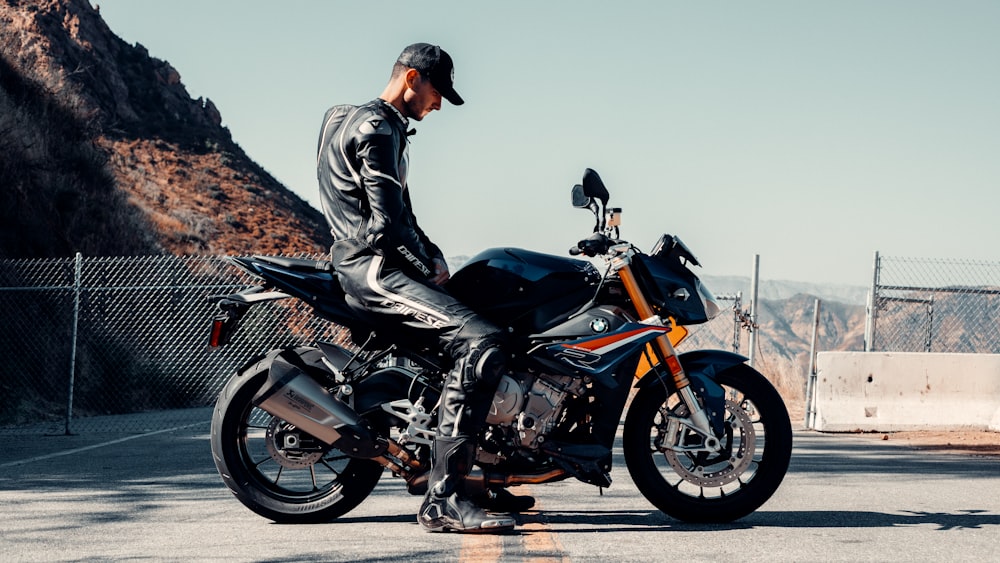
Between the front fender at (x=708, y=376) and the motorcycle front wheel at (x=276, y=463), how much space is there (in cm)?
151

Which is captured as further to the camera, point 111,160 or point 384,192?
point 111,160

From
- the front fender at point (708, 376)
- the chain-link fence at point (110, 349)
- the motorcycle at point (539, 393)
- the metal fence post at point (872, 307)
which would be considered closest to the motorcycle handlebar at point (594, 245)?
the motorcycle at point (539, 393)

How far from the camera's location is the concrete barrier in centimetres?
1252

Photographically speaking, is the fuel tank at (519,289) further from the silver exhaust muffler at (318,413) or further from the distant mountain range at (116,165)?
the distant mountain range at (116,165)

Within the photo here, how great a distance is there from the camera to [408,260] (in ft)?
17.7

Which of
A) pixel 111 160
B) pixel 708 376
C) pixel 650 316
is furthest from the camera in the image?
pixel 111 160

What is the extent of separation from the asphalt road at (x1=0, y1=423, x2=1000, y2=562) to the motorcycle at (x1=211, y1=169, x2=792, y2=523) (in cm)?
26

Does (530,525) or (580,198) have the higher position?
(580,198)

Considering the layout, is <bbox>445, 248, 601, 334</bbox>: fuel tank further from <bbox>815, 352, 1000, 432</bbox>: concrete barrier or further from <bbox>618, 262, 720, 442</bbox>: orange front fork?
<bbox>815, 352, 1000, 432</bbox>: concrete barrier

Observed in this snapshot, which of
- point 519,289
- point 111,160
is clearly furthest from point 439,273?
point 111,160

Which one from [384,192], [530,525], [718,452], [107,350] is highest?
[384,192]

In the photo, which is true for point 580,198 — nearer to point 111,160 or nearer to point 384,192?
point 384,192

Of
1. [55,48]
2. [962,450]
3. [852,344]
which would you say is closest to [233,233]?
[55,48]

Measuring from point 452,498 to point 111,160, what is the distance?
3762 cm
